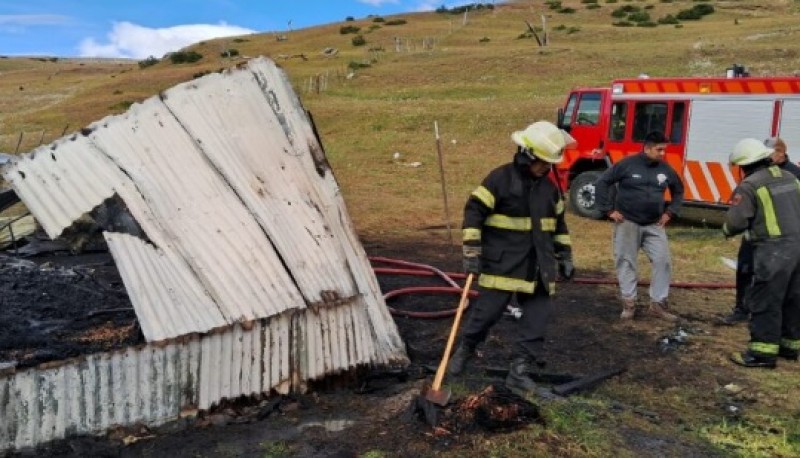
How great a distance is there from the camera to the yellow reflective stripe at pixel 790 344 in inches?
228

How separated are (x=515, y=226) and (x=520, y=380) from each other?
1045mm

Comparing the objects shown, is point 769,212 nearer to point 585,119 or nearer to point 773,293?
point 773,293

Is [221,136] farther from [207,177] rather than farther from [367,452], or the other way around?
[367,452]

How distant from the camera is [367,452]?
405cm

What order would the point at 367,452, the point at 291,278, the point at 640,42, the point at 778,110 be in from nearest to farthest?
the point at 367,452, the point at 291,278, the point at 778,110, the point at 640,42

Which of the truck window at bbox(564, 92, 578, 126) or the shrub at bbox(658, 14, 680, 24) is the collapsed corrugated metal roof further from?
the shrub at bbox(658, 14, 680, 24)

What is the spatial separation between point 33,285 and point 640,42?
37917mm

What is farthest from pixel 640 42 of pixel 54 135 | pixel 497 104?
pixel 54 135

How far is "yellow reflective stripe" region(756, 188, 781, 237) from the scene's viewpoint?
5.65 meters

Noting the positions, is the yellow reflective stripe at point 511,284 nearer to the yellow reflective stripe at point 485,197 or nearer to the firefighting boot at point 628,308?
the yellow reflective stripe at point 485,197

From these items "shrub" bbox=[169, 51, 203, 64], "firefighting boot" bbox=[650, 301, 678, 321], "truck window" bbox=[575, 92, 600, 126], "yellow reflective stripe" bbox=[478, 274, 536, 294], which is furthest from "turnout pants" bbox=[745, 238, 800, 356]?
"shrub" bbox=[169, 51, 203, 64]

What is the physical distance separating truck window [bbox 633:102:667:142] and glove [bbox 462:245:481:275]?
8494mm

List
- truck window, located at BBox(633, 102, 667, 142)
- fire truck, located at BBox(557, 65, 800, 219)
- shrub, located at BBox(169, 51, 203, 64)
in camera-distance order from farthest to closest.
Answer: shrub, located at BBox(169, 51, 203, 64) < truck window, located at BBox(633, 102, 667, 142) < fire truck, located at BBox(557, 65, 800, 219)

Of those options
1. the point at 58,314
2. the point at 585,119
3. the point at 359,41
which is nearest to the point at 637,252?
the point at 58,314
